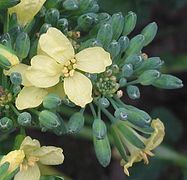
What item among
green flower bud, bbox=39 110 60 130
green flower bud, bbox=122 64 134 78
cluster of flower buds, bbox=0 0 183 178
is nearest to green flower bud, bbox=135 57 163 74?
cluster of flower buds, bbox=0 0 183 178

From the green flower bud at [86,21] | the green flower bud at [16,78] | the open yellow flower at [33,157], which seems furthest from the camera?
the green flower bud at [86,21]

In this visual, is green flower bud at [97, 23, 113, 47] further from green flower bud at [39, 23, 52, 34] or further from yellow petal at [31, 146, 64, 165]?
yellow petal at [31, 146, 64, 165]

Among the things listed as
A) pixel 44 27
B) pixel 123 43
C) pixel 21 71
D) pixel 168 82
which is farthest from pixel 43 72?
pixel 168 82

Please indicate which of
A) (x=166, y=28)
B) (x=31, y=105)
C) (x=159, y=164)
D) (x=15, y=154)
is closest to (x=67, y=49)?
(x=31, y=105)

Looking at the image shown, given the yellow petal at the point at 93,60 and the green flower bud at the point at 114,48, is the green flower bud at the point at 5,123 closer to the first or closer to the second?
the yellow petal at the point at 93,60

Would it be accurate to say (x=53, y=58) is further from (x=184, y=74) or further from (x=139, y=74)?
(x=184, y=74)

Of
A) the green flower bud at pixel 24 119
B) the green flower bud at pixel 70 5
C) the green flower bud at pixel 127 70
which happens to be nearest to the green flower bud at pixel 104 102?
the green flower bud at pixel 127 70
